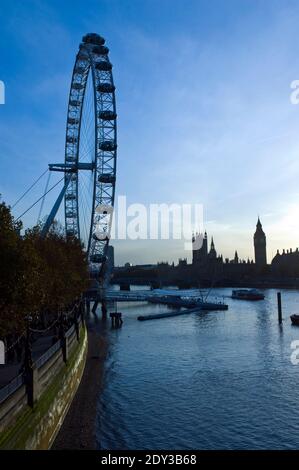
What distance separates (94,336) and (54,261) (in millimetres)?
17689

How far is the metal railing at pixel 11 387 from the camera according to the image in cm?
1479

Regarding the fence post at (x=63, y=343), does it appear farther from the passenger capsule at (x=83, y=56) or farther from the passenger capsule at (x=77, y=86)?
the passenger capsule at (x=77, y=86)

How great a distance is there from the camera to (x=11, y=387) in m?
15.6

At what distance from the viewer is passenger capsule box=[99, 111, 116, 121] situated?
58.4 m

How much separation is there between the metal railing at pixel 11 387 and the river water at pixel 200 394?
495 centimetres

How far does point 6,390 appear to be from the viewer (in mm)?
15086

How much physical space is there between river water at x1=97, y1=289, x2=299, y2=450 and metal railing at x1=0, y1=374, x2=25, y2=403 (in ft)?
16.2

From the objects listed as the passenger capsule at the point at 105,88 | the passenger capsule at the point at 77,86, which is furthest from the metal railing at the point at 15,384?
the passenger capsule at the point at 77,86

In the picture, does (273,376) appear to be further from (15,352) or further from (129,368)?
(15,352)

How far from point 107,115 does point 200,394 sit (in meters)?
39.1

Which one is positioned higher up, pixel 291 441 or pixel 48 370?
pixel 48 370

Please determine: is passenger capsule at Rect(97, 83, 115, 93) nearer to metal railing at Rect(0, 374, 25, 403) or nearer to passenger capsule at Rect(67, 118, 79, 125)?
passenger capsule at Rect(67, 118, 79, 125)

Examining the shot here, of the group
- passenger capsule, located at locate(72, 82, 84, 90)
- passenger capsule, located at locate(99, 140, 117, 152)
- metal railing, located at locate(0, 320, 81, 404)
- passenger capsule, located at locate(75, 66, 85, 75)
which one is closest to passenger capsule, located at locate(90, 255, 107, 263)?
passenger capsule, located at locate(99, 140, 117, 152)
